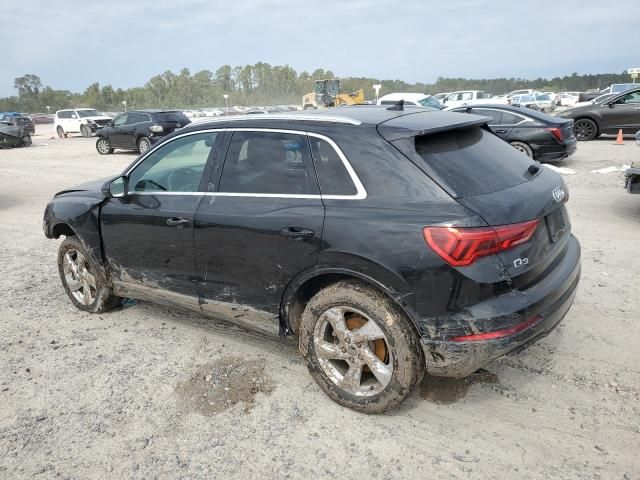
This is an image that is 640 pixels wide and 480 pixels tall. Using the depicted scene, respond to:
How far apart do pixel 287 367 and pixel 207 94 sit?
114448 mm

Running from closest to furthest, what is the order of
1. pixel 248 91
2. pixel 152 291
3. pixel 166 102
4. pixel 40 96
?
1. pixel 152 291
2. pixel 40 96
3. pixel 166 102
4. pixel 248 91

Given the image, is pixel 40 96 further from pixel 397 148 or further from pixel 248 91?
pixel 397 148

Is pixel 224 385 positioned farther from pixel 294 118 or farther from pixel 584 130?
pixel 584 130

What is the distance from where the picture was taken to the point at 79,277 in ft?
15.2

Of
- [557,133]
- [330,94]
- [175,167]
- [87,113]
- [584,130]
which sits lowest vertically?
[584,130]

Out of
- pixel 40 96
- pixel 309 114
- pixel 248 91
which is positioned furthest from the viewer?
pixel 248 91

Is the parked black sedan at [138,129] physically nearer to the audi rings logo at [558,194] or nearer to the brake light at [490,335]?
the audi rings logo at [558,194]

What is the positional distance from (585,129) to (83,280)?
52.1 ft

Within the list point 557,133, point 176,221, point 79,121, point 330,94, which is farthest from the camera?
point 330,94

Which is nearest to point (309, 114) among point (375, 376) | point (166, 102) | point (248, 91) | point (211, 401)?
point (375, 376)

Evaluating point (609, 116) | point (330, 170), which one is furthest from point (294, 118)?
point (609, 116)

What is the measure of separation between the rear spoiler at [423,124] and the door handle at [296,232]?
2.35ft

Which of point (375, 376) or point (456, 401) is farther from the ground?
point (375, 376)

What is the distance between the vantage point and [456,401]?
3125 millimetres
